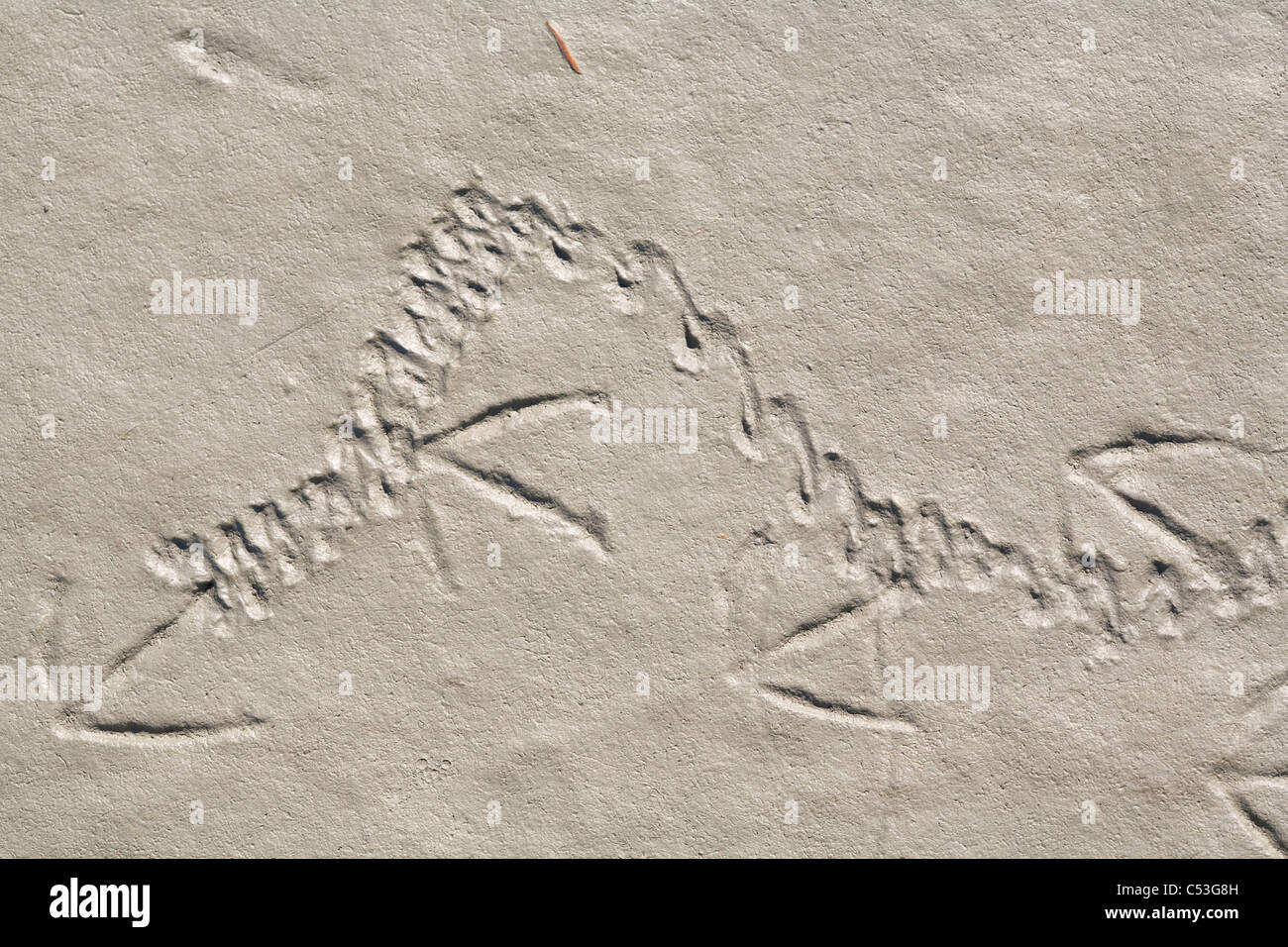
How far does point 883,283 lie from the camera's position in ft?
14.0

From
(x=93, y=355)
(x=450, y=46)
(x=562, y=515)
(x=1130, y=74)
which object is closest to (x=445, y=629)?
(x=562, y=515)

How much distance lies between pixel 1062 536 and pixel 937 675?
902mm

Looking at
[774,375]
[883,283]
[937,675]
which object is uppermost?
[883,283]

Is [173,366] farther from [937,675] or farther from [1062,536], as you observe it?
[1062,536]

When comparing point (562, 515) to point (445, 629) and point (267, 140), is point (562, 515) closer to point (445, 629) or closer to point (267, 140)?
point (445, 629)

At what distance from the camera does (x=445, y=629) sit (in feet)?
14.1

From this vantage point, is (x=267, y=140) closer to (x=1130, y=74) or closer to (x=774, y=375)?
(x=774, y=375)

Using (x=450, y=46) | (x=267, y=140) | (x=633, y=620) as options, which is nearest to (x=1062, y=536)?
(x=633, y=620)

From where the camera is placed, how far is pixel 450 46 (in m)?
4.30

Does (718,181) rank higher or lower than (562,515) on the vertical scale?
higher

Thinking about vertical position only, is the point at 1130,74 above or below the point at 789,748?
above

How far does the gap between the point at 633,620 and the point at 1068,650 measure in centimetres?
211

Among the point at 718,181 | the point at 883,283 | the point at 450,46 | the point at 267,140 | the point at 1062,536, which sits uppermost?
the point at 450,46

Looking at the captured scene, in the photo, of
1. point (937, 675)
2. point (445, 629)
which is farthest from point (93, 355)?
point (937, 675)
